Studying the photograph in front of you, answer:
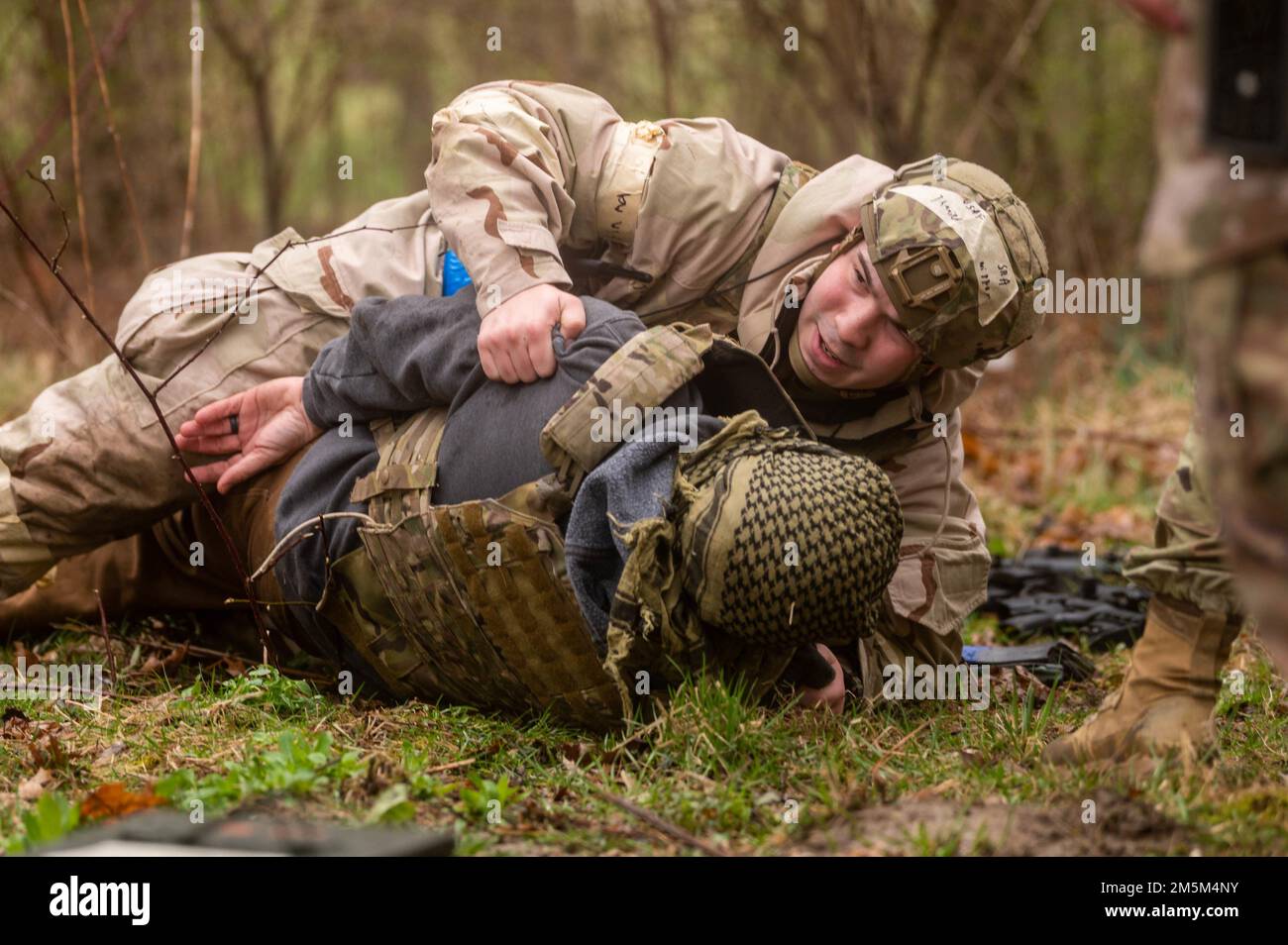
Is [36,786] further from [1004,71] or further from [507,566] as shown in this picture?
[1004,71]

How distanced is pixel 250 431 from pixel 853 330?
1.48 meters

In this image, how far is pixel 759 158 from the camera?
372 centimetres

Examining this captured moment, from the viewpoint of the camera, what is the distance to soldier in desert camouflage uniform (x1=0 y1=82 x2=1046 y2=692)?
3279 mm

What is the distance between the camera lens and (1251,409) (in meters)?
1.65

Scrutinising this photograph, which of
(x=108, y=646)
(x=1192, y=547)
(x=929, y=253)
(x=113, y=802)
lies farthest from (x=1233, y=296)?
(x=108, y=646)

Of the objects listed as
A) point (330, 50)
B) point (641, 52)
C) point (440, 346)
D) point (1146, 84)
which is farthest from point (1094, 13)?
point (440, 346)

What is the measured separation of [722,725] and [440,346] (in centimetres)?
104

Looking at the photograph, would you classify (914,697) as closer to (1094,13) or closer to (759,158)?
(759,158)

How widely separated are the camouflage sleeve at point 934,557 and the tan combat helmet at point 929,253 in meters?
0.34

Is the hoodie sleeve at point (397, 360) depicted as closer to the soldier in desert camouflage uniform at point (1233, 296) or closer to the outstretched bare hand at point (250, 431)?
the outstretched bare hand at point (250, 431)

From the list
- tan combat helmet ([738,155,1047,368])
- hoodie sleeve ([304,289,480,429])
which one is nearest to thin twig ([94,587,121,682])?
hoodie sleeve ([304,289,480,429])

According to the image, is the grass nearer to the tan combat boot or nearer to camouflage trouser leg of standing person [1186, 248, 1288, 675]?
the tan combat boot

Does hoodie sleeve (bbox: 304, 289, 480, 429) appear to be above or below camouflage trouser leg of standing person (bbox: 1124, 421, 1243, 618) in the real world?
above

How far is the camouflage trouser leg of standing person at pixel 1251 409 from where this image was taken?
5.29 ft
